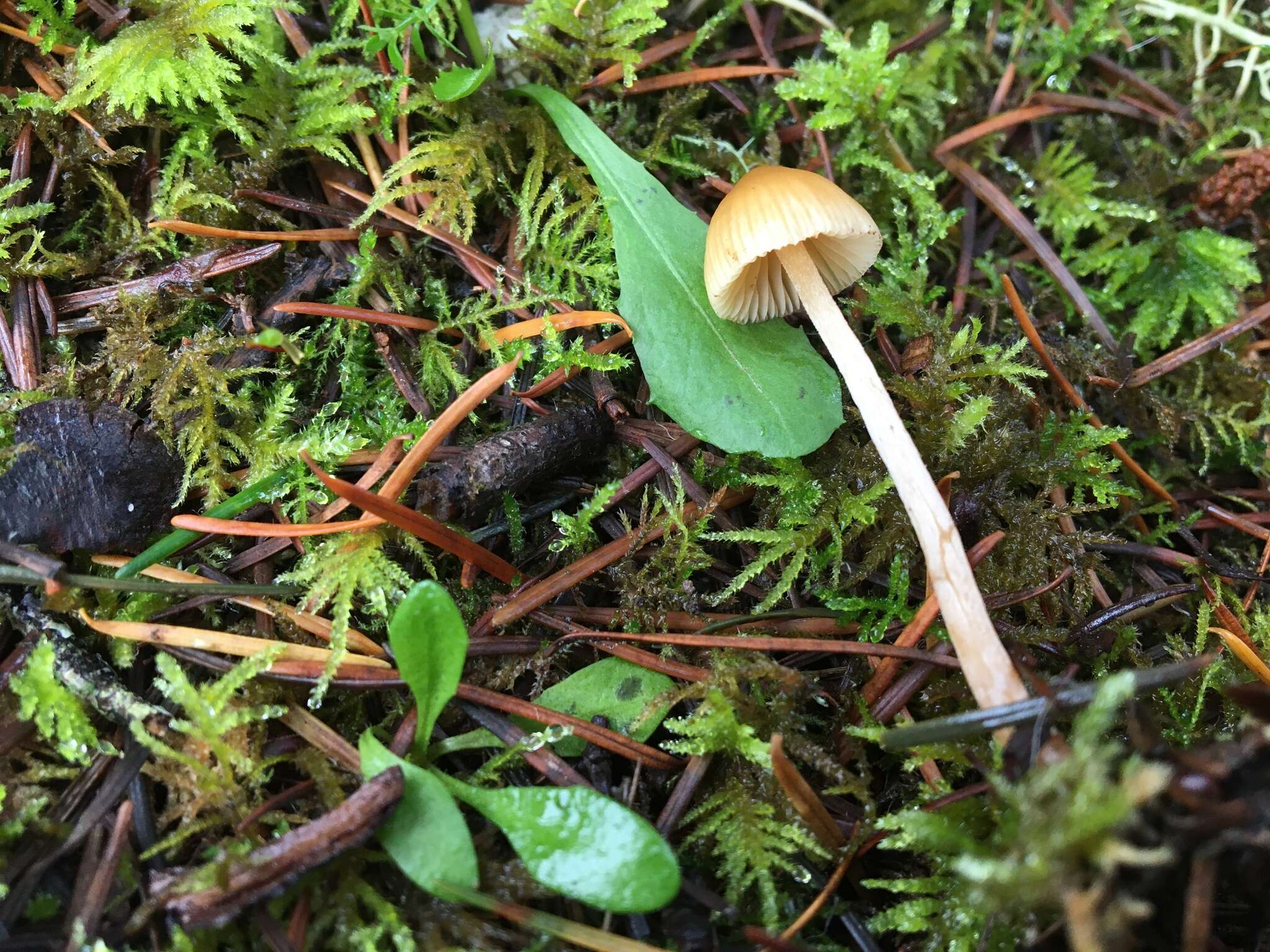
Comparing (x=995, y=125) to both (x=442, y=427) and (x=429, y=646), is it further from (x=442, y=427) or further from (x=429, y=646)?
(x=429, y=646)

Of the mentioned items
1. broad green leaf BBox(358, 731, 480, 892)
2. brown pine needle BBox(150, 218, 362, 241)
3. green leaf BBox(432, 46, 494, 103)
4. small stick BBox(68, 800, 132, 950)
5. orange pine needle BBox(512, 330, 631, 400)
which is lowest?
broad green leaf BBox(358, 731, 480, 892)

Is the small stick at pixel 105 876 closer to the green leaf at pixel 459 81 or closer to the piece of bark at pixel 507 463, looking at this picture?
the piece of bark at pixel 507 463

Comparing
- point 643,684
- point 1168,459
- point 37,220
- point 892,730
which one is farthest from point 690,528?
point 37,220

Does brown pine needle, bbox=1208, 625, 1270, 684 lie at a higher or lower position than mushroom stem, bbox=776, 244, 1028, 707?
lower

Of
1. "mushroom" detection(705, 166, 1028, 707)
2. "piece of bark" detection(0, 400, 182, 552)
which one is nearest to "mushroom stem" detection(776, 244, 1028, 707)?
"mushroom" detection(705, 166, 1028, 707)

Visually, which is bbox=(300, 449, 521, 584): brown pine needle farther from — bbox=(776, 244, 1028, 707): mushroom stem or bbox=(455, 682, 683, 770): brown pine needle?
bbox=(776, 244, 1028, 707): mushroom stem

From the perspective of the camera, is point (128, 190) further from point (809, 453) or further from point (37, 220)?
point (809, 453)
